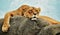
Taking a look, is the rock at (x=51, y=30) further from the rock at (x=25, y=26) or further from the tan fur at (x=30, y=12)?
the tan fur at (x=30, y=12)

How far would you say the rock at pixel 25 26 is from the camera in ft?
7.27

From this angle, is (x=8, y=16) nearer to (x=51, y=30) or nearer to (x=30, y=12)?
(x=30, y=12)

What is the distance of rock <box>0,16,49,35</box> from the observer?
222 cm

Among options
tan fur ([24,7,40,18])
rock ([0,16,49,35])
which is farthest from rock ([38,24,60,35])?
tan fur ([24,7,40,18])

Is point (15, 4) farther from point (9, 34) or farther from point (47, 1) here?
point (9, 34)

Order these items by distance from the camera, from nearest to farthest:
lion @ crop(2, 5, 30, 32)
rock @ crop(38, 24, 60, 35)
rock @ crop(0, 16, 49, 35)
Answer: rock @ crop(38, 24, 60, 35)
rock @ crop(0, 16, 49, 35)
lion @ crop(2, 5, 30, 32)

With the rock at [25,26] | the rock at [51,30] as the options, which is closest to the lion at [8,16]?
the rock at [25,26]

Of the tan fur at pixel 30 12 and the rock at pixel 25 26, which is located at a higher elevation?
the tan fur at pixel 30 12

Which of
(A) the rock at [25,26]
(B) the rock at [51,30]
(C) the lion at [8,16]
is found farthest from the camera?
(C) the lion at [8,16]

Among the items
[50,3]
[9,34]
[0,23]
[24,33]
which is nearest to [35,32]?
[24,33]

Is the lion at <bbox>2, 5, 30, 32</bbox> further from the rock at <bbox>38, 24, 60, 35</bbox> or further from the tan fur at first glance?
the rock at <bbox>38, 24, 60, 35</bbox>

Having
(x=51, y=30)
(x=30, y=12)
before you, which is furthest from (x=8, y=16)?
(x=51, y=30)

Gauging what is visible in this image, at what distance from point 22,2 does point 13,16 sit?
0.55m

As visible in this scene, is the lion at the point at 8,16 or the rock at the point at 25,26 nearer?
the rock at the point at 25,26
